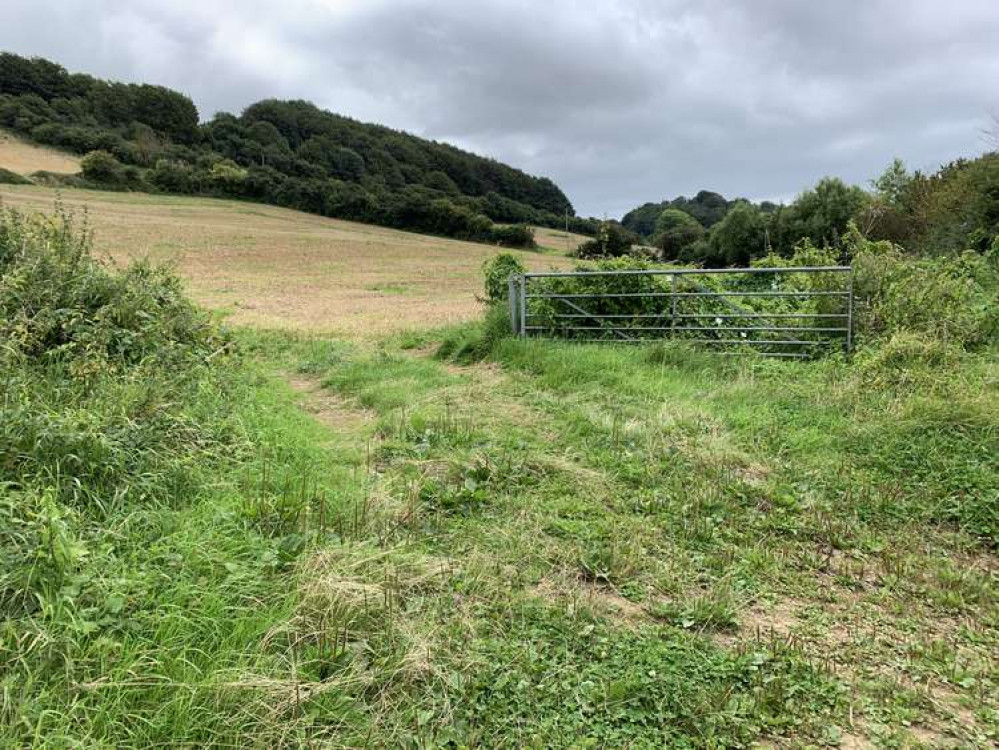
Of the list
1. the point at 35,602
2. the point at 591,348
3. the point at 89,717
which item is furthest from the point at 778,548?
the point at 591,348

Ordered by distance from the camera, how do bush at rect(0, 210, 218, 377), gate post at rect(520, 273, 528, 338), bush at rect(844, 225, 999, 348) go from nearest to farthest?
bush at rect(0, 210, 218, 377), bush at rect(844, 225, 999, 348), gate post at rect(520, 273, 528, 338)

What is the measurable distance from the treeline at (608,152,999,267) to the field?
832 cm

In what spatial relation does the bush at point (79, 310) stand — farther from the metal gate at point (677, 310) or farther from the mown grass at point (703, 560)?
the metal gate at point (677, 310)

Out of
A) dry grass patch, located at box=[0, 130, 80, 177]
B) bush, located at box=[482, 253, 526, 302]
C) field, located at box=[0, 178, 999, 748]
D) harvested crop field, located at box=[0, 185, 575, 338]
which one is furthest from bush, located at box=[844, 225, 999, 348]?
dry grass patch, located at box=[0, 130, 80, 177]

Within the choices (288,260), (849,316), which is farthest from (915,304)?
(288,260)

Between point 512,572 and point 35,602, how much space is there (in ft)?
6.73

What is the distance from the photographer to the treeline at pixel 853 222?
810 inches

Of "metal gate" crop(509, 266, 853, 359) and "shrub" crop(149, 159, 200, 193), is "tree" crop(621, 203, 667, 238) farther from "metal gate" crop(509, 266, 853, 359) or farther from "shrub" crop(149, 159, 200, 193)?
"metal gate" crop(509, 266, 853, 359)

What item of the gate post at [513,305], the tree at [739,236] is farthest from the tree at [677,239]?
the gate post at [513,305]

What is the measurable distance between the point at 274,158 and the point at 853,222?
3265 inches

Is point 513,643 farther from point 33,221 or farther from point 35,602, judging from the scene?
point 33,221

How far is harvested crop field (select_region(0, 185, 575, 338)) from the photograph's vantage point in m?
17.8

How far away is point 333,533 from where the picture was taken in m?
3.22

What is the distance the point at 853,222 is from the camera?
1422 centimetres
